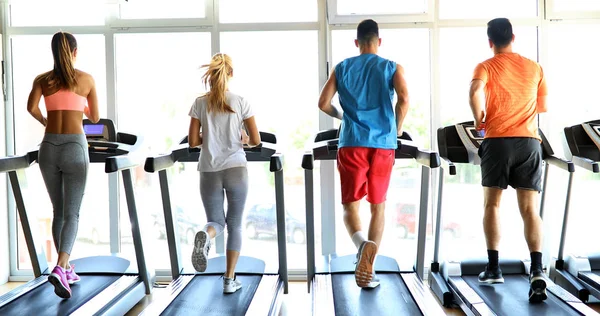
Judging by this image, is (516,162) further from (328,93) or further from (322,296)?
(322,296)

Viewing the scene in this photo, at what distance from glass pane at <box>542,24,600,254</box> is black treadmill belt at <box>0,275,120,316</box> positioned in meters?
3.65

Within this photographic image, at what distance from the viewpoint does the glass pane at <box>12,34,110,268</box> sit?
509 cm

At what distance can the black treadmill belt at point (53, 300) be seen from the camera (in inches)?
140

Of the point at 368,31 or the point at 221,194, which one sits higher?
the point at 368,31

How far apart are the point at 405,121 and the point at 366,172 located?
1626 millimetres

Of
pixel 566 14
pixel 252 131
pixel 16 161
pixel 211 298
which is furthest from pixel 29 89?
pixel 566 14

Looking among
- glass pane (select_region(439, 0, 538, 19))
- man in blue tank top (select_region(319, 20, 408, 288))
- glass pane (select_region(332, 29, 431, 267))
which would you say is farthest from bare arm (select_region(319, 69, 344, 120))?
glass pane (select_region(439, 0, 538, 19))

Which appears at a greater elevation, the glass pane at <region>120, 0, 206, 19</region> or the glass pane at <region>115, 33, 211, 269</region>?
the glass pane at <region>120, 0, 206, 19</region>

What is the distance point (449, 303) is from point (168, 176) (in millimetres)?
2179

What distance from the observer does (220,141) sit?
12.0 feet

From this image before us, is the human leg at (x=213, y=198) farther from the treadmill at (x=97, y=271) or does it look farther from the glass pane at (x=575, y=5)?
the glass pane at (x=575, y=5)

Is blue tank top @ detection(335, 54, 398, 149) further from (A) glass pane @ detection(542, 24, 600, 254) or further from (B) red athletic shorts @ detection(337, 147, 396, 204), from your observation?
(A) glass pane @ detection(542, 24, 600, 254)

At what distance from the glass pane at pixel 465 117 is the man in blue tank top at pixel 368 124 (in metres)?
1.67

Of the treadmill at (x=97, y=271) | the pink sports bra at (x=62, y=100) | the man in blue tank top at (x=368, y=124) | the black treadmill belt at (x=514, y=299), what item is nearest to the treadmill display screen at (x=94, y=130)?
the treadmill at (x=97, y=271)
